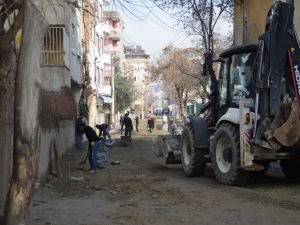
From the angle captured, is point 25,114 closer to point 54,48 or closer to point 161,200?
point 161,200

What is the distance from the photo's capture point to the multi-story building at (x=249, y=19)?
940 inches

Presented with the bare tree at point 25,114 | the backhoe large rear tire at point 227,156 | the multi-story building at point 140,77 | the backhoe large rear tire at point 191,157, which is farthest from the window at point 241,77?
the multi-story building at point 140,77

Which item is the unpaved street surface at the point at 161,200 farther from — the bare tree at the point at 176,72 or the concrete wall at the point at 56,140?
the bare tree at the point at 176,72

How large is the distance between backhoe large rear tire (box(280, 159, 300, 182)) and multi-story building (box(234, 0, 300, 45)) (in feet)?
33.6

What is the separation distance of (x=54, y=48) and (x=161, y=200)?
664 inches

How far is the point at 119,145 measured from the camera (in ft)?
99.9

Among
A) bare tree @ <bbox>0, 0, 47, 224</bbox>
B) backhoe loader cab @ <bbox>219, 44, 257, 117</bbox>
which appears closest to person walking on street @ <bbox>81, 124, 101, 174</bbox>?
backhoe loader cab @ <bbox>219, 44, 257, 117</bbox>

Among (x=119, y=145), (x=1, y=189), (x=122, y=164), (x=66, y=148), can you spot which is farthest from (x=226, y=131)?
(x=119, y=145)

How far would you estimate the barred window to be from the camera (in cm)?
2655

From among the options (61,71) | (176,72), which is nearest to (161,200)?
(61,71)

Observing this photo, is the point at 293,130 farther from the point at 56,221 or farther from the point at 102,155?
the point at 102,155

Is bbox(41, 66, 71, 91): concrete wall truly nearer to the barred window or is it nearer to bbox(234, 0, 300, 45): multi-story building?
the barred window

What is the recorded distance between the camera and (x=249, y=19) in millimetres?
25562

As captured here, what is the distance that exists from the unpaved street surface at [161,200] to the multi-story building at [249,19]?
9.05 m
